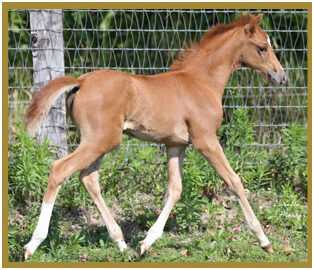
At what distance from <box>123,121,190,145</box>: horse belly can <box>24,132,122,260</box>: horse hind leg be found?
335 mm

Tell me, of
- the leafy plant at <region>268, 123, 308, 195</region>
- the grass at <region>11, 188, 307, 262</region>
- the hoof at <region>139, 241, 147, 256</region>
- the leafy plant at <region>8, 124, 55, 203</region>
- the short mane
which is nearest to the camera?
the hoof at <region>139, 241, 147, 256</region>

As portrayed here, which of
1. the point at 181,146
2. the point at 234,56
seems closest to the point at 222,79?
the point at 234,56

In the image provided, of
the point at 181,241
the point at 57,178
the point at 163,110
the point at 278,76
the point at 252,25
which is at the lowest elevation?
the point at 181,241

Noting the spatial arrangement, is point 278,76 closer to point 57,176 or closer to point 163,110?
point 163,110

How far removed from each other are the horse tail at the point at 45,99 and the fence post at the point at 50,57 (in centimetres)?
158

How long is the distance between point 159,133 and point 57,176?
108 centimetres

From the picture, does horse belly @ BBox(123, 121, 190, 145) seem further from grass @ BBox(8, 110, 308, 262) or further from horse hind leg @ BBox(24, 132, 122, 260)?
grass @ BBox(8, 110, 308, 262)

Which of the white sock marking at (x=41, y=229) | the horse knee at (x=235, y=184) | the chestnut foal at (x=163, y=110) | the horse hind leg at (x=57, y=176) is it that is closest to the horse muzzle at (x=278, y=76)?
the chestnut foal at (x=163, y=110)

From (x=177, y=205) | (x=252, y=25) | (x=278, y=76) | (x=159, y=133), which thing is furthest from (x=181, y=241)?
(x=252, y=25)

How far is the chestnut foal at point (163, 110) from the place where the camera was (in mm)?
4434

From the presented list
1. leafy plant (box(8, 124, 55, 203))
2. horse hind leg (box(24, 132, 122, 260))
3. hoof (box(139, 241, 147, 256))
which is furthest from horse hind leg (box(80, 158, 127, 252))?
leafy plant (box(8, 124, 55, 203))

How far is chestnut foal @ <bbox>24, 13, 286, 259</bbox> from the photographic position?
14.5ft

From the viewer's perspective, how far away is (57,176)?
14.4 ft

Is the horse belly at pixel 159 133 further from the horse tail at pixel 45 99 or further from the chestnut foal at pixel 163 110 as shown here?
the horse tail at pixel 45 99
